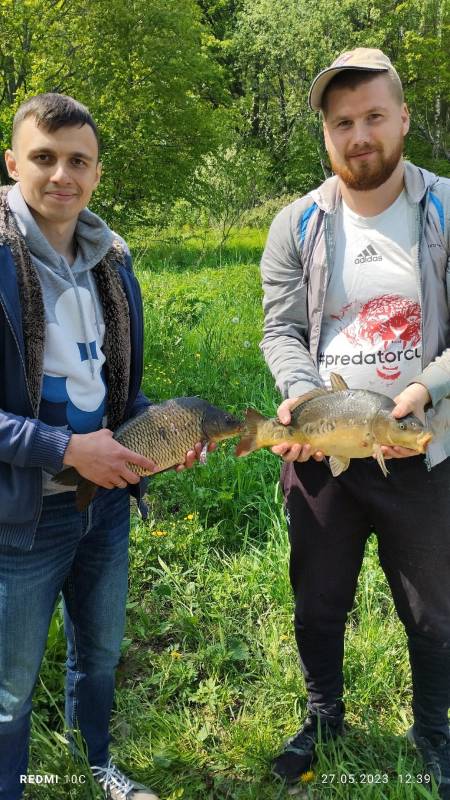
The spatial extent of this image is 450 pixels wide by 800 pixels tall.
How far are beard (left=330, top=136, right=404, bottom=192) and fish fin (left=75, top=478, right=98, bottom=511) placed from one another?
1.27m

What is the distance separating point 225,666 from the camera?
120 inches

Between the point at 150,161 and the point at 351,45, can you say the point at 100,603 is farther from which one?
the point at 351,45

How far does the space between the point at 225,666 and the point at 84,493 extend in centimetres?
143

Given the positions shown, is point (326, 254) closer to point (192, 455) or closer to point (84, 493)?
point (192, 455)

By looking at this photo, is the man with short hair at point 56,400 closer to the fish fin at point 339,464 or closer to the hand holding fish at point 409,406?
the fish fin at point 339,464

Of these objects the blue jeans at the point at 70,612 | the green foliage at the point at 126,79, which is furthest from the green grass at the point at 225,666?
the green foliage at the point at 126,79

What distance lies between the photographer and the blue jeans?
1.98 meters

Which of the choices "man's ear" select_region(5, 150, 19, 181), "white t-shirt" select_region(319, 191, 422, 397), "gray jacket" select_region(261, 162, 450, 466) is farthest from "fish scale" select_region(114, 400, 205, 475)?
"man's ear" select_region(5, 150, 19, 181)

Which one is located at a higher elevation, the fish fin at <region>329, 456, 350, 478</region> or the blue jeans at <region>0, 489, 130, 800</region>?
the fish fin at <region>329, 456, 350, 478</region>

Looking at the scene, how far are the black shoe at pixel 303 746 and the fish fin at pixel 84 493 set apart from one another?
132 cm

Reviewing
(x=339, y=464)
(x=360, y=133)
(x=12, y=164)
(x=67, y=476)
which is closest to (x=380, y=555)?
(x=339, y=464)

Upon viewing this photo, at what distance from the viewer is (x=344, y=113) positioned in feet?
7.26

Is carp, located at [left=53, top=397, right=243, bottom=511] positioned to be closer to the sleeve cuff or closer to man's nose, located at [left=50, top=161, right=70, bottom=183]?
the sleeve cuff

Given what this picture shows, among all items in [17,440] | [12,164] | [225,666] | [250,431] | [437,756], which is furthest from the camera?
[225,666]
